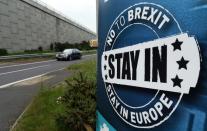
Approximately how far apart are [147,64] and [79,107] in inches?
157

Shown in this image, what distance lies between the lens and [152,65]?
2.25 meters

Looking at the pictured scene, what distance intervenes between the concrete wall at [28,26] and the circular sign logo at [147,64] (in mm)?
45243

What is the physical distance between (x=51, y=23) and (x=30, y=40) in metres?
12.8

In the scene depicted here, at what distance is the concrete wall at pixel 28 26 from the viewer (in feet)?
159

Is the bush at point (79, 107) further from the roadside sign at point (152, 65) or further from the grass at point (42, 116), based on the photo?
the roadside sign at point (152, 65)

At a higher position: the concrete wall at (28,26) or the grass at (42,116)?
the concrete wall at (28,26)

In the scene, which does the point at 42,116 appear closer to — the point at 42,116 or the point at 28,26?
the point at 42,116

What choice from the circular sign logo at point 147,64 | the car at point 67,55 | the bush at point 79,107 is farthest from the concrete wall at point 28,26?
the circular sign logo at point 147,64

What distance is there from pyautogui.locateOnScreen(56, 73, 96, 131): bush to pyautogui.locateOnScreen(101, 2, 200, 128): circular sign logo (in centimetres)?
325

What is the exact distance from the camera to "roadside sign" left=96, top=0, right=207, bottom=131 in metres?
1.95

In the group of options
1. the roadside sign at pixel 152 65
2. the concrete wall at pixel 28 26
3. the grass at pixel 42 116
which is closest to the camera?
the roadside sign at pixel 152 65

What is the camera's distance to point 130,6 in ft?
8.02

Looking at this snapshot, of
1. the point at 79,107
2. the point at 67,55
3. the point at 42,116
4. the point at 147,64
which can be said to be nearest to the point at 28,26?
the point at 67,55

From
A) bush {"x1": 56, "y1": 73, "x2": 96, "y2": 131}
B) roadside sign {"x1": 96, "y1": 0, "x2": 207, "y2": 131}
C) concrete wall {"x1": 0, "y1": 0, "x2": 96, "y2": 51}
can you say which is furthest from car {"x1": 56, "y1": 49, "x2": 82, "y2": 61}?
roadside sign {"x1": 96, "y1": 0, "x2": 207, "y2": 131}
